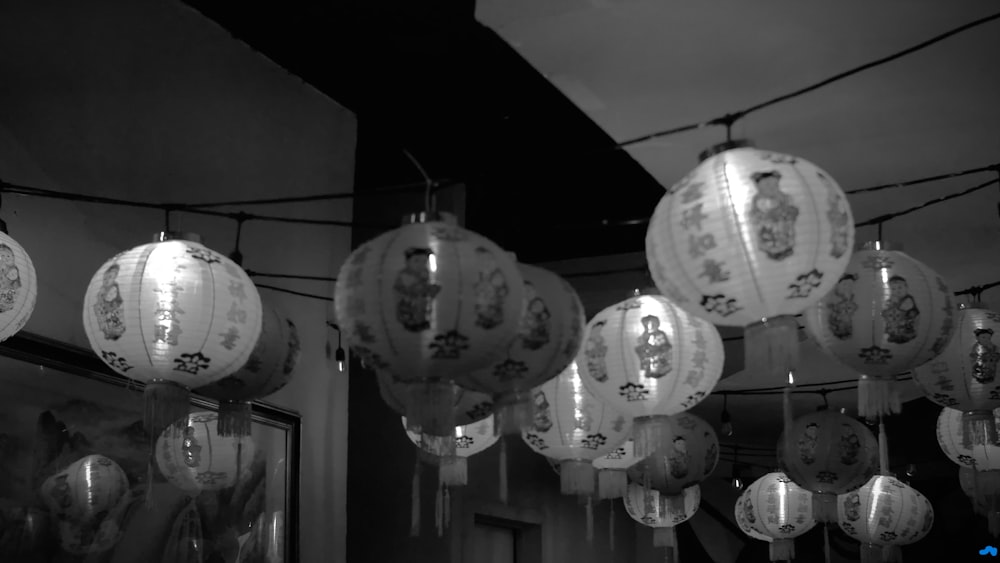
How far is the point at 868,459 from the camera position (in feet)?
16.9

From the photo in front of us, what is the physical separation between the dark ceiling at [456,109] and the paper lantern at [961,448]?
1.79 meters

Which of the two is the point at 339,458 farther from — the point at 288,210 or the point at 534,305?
the point at 534,305

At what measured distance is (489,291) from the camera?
2.61m

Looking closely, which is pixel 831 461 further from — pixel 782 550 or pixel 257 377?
pixel 257 377

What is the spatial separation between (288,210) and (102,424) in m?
1.61

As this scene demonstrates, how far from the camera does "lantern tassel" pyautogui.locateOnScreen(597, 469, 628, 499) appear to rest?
398cm

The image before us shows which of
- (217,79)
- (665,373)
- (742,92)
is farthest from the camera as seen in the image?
(217,79)

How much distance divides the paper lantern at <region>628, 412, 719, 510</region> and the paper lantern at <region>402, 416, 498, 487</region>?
0.85 meters

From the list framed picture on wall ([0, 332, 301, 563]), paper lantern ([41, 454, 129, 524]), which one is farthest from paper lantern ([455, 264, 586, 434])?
paper lantern ([41, 454, 129, 524])

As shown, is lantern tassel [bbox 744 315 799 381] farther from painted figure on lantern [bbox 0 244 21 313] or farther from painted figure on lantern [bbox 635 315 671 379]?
painted figure on lantern [bbox 0 244 21 313]

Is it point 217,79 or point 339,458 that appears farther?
point 339,458

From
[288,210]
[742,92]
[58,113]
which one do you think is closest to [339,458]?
[288,210]

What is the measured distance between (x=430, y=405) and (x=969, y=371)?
2079 millimetres

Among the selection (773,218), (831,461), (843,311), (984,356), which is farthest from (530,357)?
(831,461)
